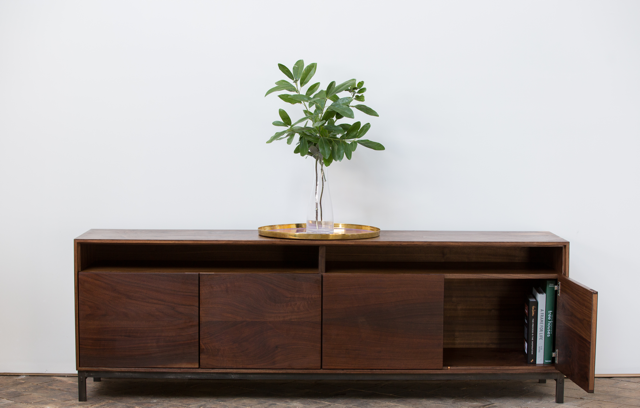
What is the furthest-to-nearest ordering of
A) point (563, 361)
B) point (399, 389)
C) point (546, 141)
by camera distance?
point (546, 141) → point (399, 389) → point (563, 361)

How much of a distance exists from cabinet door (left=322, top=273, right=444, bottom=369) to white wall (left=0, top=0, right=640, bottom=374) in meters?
0.47

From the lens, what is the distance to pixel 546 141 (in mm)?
2301

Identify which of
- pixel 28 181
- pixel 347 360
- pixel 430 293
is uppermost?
pixel 28 181

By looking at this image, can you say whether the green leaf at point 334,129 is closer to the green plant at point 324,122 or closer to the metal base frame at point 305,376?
the green plant at point 324,122

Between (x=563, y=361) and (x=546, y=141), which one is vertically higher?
(x=546, y=141)

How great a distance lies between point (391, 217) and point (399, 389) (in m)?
0.78

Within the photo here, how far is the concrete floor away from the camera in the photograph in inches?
78.8

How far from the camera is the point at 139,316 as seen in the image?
1.94 meters

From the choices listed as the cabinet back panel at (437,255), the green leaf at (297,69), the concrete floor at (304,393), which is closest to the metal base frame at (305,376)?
the concrete floor at (304,393)

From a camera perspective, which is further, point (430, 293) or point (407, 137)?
point (407, 137)

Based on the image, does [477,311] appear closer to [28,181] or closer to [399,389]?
[399,389]

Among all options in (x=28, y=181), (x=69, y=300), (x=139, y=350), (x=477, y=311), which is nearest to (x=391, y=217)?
(x=477, y=311)

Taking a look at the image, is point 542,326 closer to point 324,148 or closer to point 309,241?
point 309,241

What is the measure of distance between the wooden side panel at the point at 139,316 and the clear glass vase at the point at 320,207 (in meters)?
0.54
